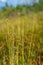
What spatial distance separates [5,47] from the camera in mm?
3090

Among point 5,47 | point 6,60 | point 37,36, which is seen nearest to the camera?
point 6,60

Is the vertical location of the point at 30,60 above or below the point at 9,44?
below

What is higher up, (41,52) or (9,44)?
(9,44)

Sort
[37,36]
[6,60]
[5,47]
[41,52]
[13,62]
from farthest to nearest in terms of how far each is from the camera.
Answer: [37,36] < [41,52] < [5,47] < [6,60] < [13,62]

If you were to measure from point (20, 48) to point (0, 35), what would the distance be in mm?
1118

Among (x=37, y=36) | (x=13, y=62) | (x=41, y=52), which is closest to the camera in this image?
(x=13, y=62)

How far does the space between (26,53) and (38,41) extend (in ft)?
1.94

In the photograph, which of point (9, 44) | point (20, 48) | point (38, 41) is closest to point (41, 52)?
point (38, 41)

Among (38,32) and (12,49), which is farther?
(38,32)

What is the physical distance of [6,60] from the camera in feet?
9.39

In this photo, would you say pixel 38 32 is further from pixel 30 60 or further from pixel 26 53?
pixel 30 60

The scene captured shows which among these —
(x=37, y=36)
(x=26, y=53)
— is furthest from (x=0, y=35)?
(x=26, y=53)

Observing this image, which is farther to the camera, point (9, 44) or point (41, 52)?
point (41, 52)

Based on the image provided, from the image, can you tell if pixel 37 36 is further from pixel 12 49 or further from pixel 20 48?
pixel 12 49
